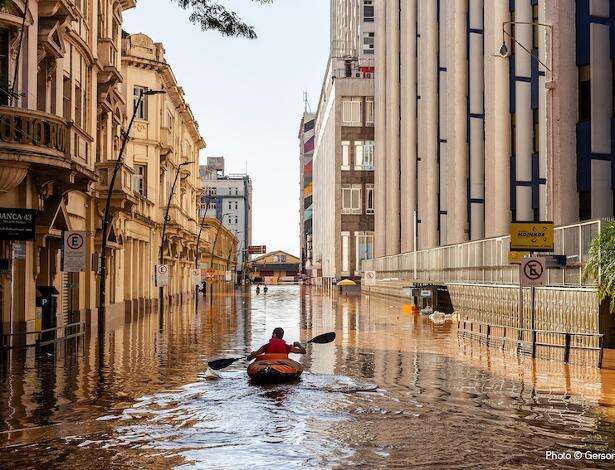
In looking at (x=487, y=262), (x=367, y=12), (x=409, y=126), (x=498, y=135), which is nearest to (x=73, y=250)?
(x=487, y=262)

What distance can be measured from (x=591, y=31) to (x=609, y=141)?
4.71 meters

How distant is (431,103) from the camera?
253ft

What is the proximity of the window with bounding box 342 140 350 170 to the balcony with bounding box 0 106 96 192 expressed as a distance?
330 feet

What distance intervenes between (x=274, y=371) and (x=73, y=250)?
948cm

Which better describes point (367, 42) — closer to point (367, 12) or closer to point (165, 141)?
point (367, 12)

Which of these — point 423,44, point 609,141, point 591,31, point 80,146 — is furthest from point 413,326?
point 423,44

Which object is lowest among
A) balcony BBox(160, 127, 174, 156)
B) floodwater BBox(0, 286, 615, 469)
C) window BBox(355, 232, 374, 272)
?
floodwater BBox(0, 286, 615, 469)

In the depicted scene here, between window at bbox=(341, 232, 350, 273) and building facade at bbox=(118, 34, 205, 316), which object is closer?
building facade at bbox=(118, 34, 205, 316)

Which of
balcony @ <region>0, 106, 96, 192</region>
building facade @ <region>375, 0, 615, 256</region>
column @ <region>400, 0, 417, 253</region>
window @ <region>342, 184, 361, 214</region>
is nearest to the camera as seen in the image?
balcony @ <region>0, 106, 96, 192</region>

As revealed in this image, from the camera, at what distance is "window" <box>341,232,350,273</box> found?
127688 mm

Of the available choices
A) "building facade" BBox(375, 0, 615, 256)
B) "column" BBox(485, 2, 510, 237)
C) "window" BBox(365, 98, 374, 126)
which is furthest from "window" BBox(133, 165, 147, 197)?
"window" BBox(365, 98, 374, 126)

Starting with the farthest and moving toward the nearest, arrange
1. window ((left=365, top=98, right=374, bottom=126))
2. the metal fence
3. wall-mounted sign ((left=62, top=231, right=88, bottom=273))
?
window ((left=365, top=98, right=374, bottom=126)) < the metal fence < wall-mounted sign ((left=62, top=231, right=88, bottom=273))

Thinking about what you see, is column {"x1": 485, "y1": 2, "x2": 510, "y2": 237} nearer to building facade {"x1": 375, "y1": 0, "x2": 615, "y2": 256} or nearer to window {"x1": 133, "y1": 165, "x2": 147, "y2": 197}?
building facade {"x1": 375, "y1": 0, "x2": 615, "y2": 256}

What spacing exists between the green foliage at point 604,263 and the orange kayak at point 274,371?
10138 mm
